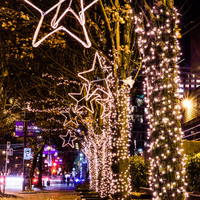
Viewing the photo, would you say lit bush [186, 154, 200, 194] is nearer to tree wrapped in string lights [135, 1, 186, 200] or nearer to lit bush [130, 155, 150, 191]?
tree wrapped in string lights [135, 1, 186, 200]

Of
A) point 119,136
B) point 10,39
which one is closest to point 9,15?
point 10,39

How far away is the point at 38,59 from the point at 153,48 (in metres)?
15.8

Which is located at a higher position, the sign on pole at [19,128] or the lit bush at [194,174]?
the sign on pole at [19,128]

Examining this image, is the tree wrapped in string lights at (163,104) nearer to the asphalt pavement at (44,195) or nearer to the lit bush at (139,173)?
the lit bush at (139,173)

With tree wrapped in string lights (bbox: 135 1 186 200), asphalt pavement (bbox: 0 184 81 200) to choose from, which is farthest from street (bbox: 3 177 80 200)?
tree wrapped in string lights (bbox: 135 1 186 200)

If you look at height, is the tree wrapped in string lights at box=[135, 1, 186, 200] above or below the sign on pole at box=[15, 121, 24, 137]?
below

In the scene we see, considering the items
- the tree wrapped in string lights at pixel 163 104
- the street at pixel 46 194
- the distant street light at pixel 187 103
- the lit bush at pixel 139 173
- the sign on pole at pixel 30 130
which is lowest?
the street at pixel 46 194

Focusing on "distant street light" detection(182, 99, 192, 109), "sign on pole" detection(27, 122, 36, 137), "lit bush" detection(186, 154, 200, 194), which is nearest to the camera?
"lit bush" detection(186, 154, 200, 194)

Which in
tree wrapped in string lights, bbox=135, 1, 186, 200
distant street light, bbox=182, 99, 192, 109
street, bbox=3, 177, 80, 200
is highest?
distant street light, bbox=182, 99, 192, 109

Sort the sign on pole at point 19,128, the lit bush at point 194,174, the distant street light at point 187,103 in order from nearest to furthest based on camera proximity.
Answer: the lit bush at point 194,174
the distant street light at point 187,103
the sign on pole at point 19,128

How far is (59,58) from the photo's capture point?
19219 mm

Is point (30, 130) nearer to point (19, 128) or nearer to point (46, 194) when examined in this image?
point (19, 128)

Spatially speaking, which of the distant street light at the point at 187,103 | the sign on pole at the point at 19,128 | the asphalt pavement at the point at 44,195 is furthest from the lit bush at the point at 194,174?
the sign on pole at the point at 19,128

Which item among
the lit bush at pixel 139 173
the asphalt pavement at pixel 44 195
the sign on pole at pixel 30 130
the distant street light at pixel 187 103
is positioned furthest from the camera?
the sign on pole at pixel 30 130
